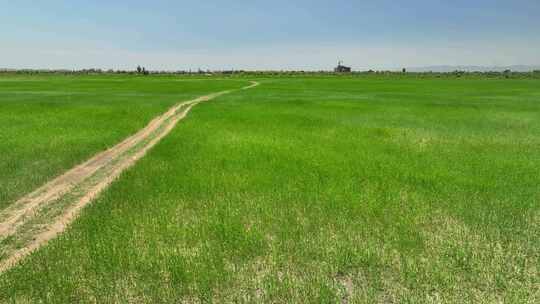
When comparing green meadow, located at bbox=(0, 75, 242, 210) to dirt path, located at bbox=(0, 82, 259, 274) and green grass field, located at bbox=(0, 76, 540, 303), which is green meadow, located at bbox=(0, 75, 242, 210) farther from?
dirt path, located at bbox=(0, 82, 259, 274)

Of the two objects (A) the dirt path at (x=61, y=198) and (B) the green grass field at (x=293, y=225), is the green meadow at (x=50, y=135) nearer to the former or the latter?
(B) the green grass field at (x=293, y=225)

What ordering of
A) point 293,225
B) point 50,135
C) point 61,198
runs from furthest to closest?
point 50,135 < point 61,198 < point 293,225

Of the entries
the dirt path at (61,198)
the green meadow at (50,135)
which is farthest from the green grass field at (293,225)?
the dirt path at (61,198)

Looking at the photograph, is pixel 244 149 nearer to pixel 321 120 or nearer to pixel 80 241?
pixel 80 241

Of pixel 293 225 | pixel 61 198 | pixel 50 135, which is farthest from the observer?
pixel 50 135

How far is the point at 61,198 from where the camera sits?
9078mm

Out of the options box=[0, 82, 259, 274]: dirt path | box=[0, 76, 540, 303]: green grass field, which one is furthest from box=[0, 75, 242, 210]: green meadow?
box=[0, 82, 259, 274]: dirt path

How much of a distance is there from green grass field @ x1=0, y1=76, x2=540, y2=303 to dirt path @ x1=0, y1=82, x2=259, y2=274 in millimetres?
459

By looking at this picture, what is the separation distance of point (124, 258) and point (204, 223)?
1.83 meters

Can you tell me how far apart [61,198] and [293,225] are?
6.33m

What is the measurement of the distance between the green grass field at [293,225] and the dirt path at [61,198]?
459 millimetres

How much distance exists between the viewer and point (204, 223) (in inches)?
285

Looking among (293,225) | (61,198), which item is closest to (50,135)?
(61,198)

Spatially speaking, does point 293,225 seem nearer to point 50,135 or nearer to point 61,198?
point 61,198
